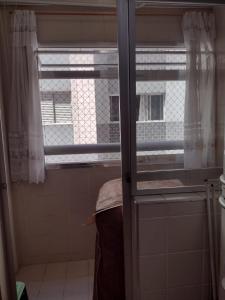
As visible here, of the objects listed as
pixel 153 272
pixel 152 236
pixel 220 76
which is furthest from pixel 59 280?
pixel 220 76

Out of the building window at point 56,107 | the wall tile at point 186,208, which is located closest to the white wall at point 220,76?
the wall tile at point 186,208

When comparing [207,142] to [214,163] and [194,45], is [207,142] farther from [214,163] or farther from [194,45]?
[194,45]

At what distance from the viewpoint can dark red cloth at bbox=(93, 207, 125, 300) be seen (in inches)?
62.2

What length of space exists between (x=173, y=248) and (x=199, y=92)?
2.96 feet

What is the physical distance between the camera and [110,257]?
1603 mm

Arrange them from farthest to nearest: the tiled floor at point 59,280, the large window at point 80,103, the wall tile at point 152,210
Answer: the large window at point 80,103
the tiled floor at point 59,280
the wall tile at point 152,210

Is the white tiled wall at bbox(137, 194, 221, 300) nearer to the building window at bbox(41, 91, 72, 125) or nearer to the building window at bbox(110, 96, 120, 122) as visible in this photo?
the building window at bbox(110, 96, 120, 122)

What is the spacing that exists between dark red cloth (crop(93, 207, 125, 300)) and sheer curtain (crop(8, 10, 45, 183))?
3.29 feet

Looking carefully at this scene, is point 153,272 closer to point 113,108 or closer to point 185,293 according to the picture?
point 185,293

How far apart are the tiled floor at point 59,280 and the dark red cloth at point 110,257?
1.69ft

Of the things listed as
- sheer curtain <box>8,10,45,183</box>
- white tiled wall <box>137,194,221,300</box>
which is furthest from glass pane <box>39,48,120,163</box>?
white tiled wall <box>137,194,221,300</box>

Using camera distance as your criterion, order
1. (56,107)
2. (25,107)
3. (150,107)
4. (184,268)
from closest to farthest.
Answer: (150,107), (184,268), (25,107), (56,107)

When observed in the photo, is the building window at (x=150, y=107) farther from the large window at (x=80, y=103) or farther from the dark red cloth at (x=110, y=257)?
the large window at (x=80, y=103)

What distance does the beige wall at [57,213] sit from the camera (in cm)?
246
